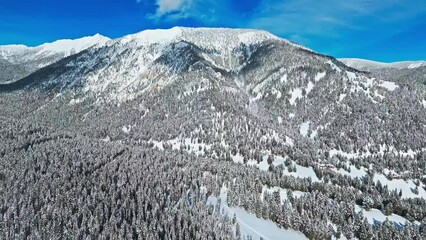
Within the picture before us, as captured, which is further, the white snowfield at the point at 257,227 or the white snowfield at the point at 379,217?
the white snowfield at the point at 379,217

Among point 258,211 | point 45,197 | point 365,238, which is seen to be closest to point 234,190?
point 258,211

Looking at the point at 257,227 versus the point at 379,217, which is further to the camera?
the point at 379,217

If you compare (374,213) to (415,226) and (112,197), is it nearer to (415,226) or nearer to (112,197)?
(415,226)

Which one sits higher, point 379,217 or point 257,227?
point 257,227

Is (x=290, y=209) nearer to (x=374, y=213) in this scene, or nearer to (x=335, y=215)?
(x=335, y=215)

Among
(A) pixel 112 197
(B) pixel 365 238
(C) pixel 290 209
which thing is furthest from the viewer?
(A) pixel 112 197

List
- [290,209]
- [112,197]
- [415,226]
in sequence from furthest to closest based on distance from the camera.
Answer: [112,197] < [290,209] < [415,226]

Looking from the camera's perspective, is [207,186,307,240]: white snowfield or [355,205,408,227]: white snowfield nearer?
[207,186,307,240]: white snowfield

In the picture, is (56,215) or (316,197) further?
(316,197)

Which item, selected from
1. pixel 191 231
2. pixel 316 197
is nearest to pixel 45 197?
pixel 191 231
